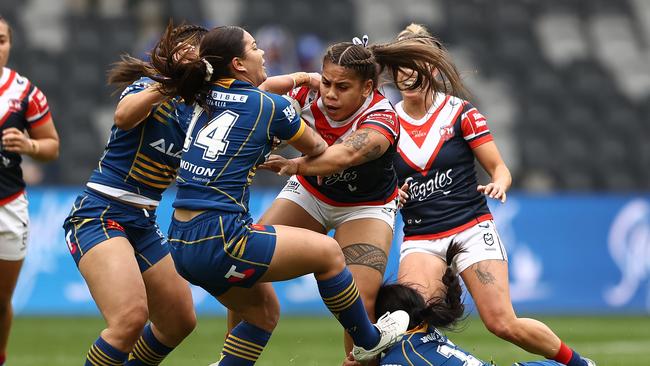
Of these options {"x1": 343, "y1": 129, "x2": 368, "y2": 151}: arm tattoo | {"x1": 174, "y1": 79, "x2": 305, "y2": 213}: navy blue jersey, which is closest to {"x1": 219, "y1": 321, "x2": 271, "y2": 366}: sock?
{"x1": 174, "y1": 79, "x2": 305, "y2": 213}: navy blue jersey

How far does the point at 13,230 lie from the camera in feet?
25.2

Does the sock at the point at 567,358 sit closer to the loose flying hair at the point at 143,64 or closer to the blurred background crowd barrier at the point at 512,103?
the loose flying hair at the point at 143,64

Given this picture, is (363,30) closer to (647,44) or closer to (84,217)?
(647,44)

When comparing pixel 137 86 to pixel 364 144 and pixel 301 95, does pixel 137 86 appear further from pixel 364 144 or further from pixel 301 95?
pixel 364 144

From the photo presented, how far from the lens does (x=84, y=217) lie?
6.45m

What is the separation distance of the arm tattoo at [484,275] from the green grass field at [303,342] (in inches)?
90.9

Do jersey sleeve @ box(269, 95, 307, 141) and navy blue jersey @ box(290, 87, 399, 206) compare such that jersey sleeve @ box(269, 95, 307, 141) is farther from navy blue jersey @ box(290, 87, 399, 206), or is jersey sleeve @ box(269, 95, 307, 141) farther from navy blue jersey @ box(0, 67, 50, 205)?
navy blue jersey @ box(0, 67, 50, 205)

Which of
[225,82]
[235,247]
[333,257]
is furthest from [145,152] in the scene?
[333,257]

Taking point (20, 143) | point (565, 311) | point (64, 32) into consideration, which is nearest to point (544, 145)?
point (565, 311)

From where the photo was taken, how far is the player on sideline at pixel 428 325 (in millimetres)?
6008

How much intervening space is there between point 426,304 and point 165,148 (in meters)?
1.81

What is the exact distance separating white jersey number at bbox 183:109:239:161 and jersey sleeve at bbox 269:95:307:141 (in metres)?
0.22

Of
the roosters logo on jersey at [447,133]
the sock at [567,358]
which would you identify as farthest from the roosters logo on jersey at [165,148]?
the sock at [567,358]

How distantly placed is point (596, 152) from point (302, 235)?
1235cm
